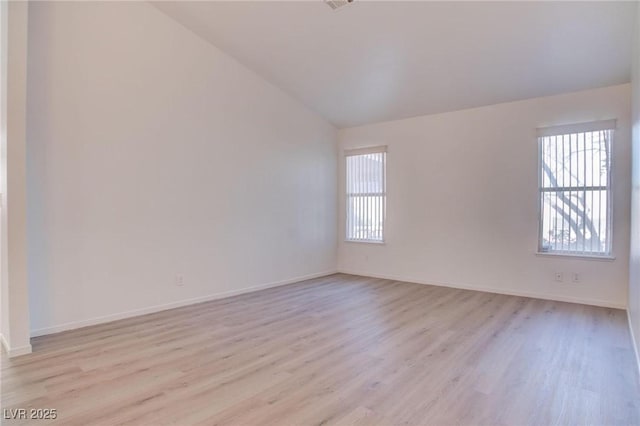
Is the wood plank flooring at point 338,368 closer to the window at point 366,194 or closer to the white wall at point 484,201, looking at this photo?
the white wall at point 484,201

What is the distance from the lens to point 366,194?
6598mm

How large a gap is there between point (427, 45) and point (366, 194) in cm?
297

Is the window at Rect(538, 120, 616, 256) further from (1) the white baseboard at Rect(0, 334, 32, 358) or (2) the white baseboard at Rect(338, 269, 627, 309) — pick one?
(1) the white baseboard at Rect(0, 334, 32, 358)

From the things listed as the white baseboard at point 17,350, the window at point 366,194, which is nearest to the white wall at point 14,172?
the white baseboard at point 17,350

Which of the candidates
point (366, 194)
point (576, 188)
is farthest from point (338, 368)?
point (366, 194)

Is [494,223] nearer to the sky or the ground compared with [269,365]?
nearer to the sky

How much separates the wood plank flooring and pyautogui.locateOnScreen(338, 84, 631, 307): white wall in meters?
0.69

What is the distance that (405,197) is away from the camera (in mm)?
6094

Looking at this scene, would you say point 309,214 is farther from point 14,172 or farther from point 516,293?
point 14,172

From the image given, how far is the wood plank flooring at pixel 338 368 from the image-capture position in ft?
7.00

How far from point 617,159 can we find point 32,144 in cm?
631

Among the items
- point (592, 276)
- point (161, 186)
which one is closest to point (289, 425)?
point (161, 186)

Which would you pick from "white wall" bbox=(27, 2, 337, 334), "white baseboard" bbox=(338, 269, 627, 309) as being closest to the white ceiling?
"white wall" bbox=(27, 2, 337, 334)

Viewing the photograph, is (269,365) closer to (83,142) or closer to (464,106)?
(83,142)
